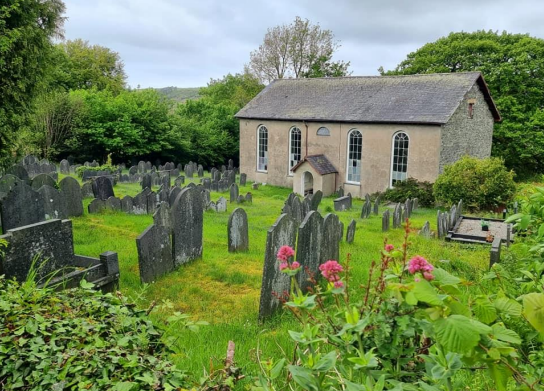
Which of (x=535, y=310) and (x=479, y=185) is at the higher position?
(x=535, y=310)

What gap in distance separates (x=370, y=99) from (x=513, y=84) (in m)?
14.1

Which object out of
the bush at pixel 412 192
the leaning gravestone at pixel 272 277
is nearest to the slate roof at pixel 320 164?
the bush at pixel 412 192

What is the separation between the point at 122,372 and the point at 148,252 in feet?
15.2

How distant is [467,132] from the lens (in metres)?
23.4

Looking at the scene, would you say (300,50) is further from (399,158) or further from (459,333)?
(459,333)

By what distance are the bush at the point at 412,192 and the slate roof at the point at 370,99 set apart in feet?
10.3

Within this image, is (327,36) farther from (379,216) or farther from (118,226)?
(118,226)

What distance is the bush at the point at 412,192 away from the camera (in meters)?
20.9

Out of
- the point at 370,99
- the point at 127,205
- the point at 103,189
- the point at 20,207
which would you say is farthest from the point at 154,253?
the point at 370,99

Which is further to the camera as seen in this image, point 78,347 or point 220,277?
point 220,277

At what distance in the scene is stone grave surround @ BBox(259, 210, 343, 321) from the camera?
5969 millimetres

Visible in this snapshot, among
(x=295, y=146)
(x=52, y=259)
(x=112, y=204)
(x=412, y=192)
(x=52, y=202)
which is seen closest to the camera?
(x=52, y=259)

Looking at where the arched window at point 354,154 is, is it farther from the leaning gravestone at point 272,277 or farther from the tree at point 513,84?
the leaning gravestone at point 272,277

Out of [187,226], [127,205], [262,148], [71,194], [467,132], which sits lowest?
[127,205]
